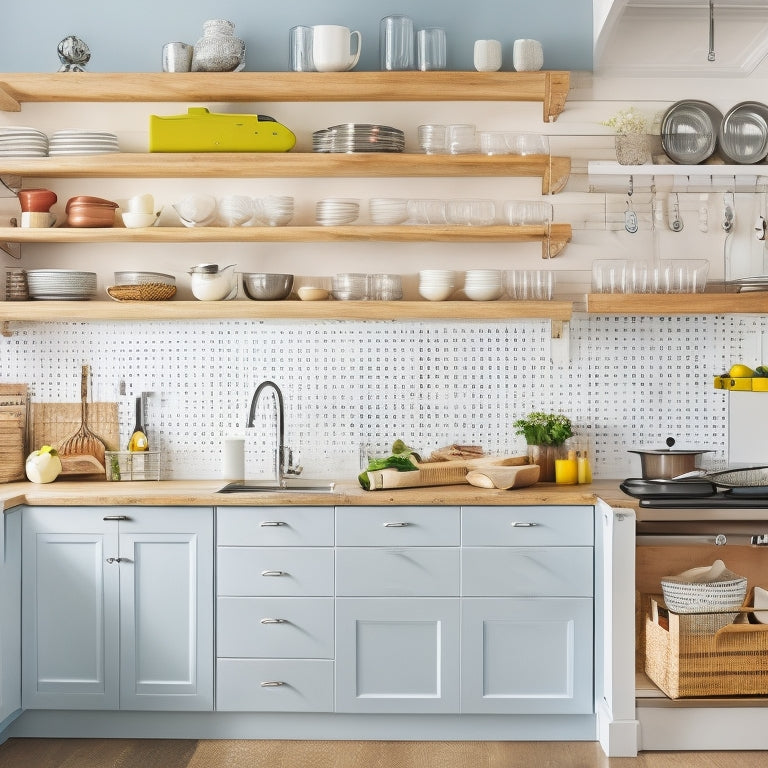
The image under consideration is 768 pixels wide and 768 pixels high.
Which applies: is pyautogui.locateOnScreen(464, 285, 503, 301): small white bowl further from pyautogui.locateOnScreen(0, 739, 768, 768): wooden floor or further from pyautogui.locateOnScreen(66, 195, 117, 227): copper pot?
pyautogui.locateOnScreen(0, 739, 768, 768): wooden floor

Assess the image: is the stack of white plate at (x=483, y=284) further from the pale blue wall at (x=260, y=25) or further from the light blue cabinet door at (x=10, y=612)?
the light blue cabinet door at (x=10, y=612)

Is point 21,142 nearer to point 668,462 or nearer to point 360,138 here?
point 360,138

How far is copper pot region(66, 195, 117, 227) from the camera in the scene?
3678 mm

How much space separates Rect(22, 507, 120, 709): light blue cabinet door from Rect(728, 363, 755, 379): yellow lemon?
8.26 ft

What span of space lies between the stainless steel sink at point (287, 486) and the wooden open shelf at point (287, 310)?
0.69m

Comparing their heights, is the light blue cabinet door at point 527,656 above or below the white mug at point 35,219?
below

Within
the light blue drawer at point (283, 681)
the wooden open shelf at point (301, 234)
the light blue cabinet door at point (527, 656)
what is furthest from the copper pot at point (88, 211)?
the light blue cabinet door at point (527, 656)

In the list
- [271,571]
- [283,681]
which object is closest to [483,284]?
[271,571]

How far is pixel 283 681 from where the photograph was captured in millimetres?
3277

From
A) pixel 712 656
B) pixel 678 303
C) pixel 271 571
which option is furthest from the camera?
pixel 678 303

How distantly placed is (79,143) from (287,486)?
1.64 metres

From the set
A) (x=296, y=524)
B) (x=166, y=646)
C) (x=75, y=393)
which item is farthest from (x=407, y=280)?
(x=166, y=646)

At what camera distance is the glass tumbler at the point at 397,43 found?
364 cm

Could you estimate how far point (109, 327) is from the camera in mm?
3896
